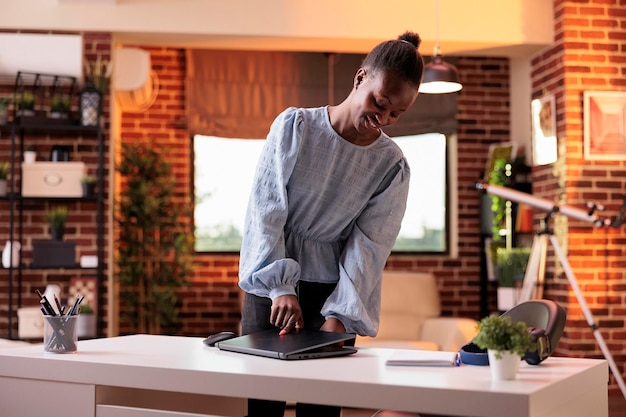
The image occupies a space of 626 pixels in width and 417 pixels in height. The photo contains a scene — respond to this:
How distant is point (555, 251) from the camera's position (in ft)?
18.8

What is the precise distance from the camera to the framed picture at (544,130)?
5.79m

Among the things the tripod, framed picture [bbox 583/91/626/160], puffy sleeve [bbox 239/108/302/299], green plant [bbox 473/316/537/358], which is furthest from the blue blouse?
framed picture [bbox 583/91/626/160]

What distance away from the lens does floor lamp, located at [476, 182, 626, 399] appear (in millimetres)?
5289

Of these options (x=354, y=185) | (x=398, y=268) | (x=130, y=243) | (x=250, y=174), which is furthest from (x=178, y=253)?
(x=354, y=185)

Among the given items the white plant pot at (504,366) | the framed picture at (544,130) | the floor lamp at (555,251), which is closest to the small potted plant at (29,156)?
the floor lamp at (555,251)

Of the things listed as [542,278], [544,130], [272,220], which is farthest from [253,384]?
[544,130]

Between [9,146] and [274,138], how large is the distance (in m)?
3.92

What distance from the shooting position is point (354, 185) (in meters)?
2.18

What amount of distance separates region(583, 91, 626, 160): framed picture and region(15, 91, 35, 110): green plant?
11.2 ft

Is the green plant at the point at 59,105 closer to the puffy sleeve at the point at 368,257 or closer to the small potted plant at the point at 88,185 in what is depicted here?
the small potted plant at the point at 88,185

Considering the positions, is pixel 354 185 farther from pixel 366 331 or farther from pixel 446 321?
pixel 446 321

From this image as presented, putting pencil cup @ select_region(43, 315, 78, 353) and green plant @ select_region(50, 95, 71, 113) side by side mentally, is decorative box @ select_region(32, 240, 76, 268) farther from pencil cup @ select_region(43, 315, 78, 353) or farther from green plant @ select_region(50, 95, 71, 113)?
pencil cup @ select_region(43, 315, 78, 353)

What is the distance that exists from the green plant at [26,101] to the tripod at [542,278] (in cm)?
316

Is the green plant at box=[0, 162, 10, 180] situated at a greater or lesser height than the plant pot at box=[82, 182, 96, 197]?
greater
